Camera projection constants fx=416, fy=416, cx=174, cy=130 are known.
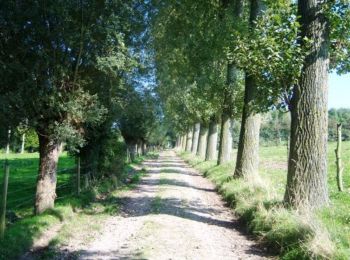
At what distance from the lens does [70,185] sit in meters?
17.2

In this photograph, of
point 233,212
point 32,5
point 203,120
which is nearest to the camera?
point 32,5

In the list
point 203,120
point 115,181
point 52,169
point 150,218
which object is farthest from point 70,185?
point 203,120

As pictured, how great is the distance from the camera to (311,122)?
380 inches

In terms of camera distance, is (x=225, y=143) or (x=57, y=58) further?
(x=225, y=143)

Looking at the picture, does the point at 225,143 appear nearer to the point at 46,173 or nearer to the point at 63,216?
the point at 46,173

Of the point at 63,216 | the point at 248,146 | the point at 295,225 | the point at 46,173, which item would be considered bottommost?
the point at 63,216

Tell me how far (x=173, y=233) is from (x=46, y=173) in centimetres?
481

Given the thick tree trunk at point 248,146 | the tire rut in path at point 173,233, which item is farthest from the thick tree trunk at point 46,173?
the thick tree trunk at point 248,146

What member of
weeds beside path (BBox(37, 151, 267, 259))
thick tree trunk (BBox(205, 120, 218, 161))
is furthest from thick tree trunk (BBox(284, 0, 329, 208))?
thick tree trunk (BBox(205, 120, 218, 161))

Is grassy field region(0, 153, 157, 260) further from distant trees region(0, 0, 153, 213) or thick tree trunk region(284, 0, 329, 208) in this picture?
thick tree trunk region(284, 0, 329, 208)

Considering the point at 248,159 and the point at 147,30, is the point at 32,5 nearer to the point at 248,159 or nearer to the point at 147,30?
the point at 147,30

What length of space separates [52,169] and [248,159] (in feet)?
25.5

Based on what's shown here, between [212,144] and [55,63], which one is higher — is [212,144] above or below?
below

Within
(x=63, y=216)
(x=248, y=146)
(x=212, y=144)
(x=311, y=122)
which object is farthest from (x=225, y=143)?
(x=311, y=122)
